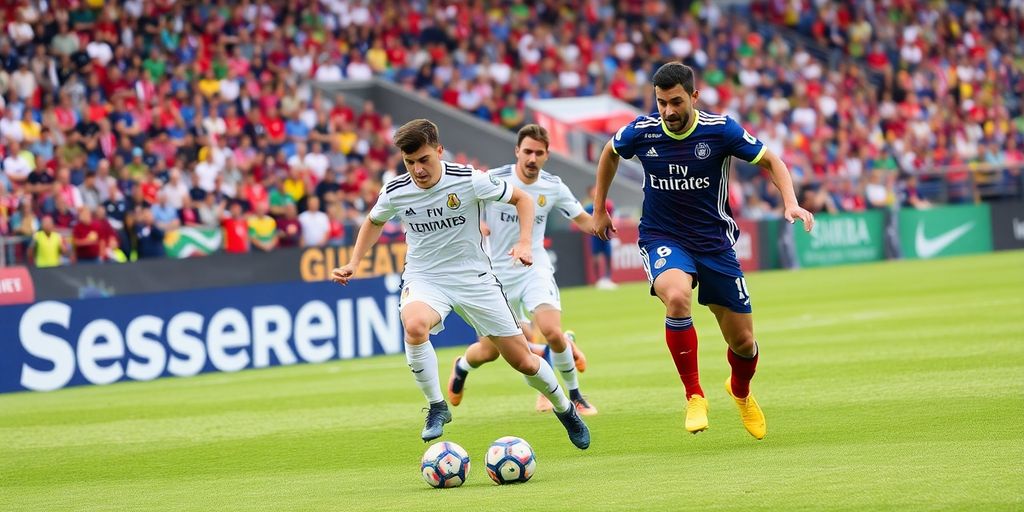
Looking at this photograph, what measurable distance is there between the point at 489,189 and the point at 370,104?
20798 millimetres

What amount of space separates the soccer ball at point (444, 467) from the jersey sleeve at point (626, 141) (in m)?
2.44

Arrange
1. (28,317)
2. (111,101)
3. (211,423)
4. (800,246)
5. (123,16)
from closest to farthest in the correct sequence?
1. (211,423)
2. (28,317)
3. (111,101)
4. (123,16)
5. (800,246)

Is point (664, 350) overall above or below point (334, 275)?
below

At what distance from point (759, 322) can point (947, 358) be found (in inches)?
253

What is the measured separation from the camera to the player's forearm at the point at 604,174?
9836mm

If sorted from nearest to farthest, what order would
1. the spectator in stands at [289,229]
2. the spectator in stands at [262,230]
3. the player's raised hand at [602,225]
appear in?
the player's raised hand at [602,225]
the spectator in stands at [262,230]
the spectator in stands at [289,229]

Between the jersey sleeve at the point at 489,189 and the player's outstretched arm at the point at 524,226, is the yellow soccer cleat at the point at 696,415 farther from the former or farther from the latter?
the jersey sleeve at the point at 489,189

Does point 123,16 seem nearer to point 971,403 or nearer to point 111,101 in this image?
point 111,101

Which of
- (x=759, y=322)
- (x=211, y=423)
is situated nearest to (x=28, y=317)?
(x=211, y=423)

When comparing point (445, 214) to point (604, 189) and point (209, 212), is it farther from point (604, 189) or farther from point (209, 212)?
point (209, 212)

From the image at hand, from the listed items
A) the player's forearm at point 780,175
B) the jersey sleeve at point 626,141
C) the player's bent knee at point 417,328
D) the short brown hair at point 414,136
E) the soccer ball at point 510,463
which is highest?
the short brown hair at point 414,136

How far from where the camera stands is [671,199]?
31.4 feet

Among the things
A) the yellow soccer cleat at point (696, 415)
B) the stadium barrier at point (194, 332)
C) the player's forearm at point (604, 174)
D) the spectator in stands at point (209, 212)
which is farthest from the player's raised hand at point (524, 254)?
the spectator in stands at point (209, 212)

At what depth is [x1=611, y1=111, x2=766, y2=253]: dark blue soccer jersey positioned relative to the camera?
9.39 m
